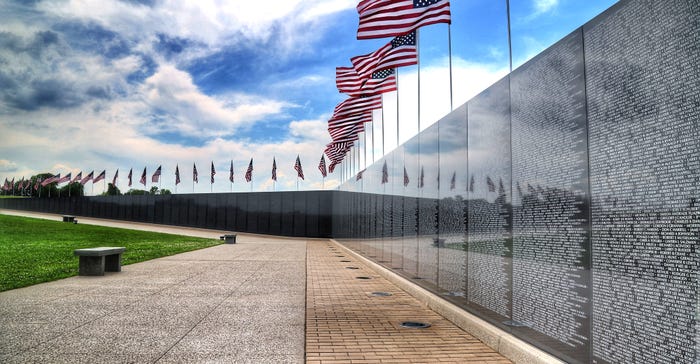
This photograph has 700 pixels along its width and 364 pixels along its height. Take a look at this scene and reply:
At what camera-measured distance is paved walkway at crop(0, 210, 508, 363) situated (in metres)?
5.34

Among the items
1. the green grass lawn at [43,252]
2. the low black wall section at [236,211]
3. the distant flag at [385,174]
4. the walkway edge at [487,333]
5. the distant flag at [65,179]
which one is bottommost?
the green grass lawn at [43,252]

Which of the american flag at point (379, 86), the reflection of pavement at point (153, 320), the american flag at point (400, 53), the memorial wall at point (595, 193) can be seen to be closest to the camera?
the memorial wall at point (595, 193)

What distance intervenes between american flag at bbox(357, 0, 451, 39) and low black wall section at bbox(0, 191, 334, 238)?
3167 centimetres

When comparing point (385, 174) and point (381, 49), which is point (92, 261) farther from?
point (381, 49)

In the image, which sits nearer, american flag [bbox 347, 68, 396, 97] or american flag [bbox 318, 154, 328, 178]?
american flag [bbox 347, 68, 396, 97]

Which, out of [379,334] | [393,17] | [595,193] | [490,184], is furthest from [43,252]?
[595,193]

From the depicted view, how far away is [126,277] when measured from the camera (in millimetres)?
11938

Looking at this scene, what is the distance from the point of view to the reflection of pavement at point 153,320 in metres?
5.29

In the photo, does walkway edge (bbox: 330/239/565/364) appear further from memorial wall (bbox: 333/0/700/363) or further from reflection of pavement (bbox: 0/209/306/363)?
reflection of pavement (bbox: 0/209/306/363)

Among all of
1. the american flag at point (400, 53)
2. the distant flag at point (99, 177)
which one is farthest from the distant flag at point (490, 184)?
the distant flag at point (99, 177)

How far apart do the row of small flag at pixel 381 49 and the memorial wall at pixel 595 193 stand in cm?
236

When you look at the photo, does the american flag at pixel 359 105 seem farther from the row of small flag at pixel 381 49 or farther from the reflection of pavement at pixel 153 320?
the reflection of pavement at pixel 153 320

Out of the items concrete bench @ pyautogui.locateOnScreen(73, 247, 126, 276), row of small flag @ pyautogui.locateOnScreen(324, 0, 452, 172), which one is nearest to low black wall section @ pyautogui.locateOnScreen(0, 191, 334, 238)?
row of small flag @ pyautogui.locateOnScreen(324, 0, 452, 172)

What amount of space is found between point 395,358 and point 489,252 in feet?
6.90
